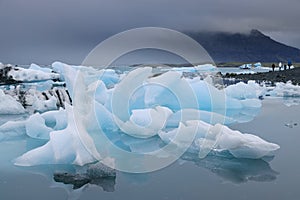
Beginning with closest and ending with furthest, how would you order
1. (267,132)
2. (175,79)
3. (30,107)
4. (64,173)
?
(64,173)
(267,132)
(175,79)
(30,107)

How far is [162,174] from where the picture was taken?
146 inches

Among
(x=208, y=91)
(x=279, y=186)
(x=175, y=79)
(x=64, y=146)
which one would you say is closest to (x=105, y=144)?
(x=64, y=146)

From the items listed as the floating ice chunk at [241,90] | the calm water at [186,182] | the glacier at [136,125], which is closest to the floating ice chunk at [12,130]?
the glacier at [136,125]

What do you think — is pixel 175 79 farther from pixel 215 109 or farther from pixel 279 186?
pixel 279 186

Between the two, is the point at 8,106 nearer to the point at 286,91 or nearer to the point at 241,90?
the point at 241,90

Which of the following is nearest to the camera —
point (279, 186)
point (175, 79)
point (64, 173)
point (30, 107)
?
point (279, 186)

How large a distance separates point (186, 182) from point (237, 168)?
2.25 feet

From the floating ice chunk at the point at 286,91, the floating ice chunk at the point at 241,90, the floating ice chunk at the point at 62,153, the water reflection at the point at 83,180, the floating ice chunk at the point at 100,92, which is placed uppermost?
the floating ice chunk at the point at 100,92

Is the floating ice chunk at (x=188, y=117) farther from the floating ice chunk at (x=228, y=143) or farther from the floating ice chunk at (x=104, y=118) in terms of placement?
the floating ice chunk at (x=228, y=143)

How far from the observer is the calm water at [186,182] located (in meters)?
3.09

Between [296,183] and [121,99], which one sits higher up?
[121,99]

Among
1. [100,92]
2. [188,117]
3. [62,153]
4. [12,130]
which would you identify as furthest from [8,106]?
[62,153]

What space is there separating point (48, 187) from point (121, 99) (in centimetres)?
285

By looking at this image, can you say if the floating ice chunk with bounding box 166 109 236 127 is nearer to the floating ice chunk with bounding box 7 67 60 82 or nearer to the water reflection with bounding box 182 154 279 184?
the water reflection with bounding box 182 154 279 184
